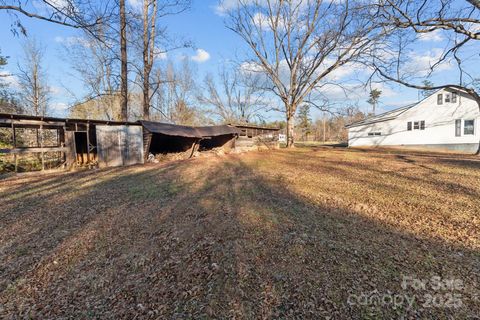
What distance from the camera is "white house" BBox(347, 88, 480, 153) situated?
Result: 62.3ft

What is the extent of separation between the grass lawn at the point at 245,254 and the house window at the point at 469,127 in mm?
18714

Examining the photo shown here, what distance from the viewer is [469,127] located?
1909 centimetres

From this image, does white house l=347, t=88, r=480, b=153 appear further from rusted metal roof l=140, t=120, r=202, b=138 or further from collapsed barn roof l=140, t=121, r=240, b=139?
rusted metal roof l=140, t=120, r=202, b=138

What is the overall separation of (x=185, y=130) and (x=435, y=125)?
859 inches

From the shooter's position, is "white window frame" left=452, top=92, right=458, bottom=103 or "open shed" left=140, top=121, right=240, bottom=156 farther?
"white window frame" left=452, top=92, right=458, bottom=103

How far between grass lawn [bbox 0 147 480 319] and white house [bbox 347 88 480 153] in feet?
59.6

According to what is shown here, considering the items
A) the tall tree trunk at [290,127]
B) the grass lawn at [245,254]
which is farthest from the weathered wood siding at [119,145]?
the tall tree trunk at [290,127]

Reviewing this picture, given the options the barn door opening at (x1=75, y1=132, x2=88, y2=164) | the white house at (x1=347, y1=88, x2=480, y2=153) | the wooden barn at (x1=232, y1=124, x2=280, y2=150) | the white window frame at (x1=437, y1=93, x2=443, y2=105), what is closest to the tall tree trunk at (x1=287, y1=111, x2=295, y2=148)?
the wooden barn at (x1=232, y1=124, x2=280, y2=150)

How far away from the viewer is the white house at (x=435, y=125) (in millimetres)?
19000

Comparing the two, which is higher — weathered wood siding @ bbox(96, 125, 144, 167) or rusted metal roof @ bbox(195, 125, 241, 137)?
rusted metal roof @ bbox(195, 125, 241, 137)

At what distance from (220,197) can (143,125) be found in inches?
361

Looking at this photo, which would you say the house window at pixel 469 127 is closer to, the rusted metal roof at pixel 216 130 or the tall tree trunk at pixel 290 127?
the tall tree trunk at pixel 290 127

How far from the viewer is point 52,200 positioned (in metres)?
5.99

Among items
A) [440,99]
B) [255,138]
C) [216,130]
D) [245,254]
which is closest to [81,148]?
[216,130]
